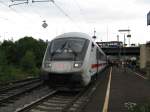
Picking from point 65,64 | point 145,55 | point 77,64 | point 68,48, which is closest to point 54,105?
point 65,64

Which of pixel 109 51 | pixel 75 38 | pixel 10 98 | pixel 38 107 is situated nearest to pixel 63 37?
pixel 75 38

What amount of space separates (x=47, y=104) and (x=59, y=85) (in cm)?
338

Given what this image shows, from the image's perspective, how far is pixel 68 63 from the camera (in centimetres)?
1662

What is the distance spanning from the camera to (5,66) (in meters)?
35.0

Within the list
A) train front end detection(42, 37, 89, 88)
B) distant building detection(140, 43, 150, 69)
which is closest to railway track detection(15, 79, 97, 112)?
train front end detection(42, 37, 89, 88)

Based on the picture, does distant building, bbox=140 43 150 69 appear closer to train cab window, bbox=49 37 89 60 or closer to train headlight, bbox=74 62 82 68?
train cab window, bbox=49 37 89 60

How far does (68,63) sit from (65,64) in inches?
6.0

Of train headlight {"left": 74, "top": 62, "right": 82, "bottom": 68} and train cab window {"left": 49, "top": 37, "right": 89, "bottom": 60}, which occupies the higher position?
train cab window {"left": 49, "top": 37, "right": 89, "bottom": 60}

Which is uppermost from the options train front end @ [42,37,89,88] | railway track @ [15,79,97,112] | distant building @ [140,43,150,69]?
distant building @ [140,43,150,69]

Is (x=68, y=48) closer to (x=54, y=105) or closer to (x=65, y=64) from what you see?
(x=65, y=64)

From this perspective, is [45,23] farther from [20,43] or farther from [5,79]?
[20,43]

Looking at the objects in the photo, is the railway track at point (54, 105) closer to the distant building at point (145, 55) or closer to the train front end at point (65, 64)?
the train front end at point (65, 64)

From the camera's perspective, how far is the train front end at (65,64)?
16.4 m

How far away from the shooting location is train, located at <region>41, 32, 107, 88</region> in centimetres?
1641
